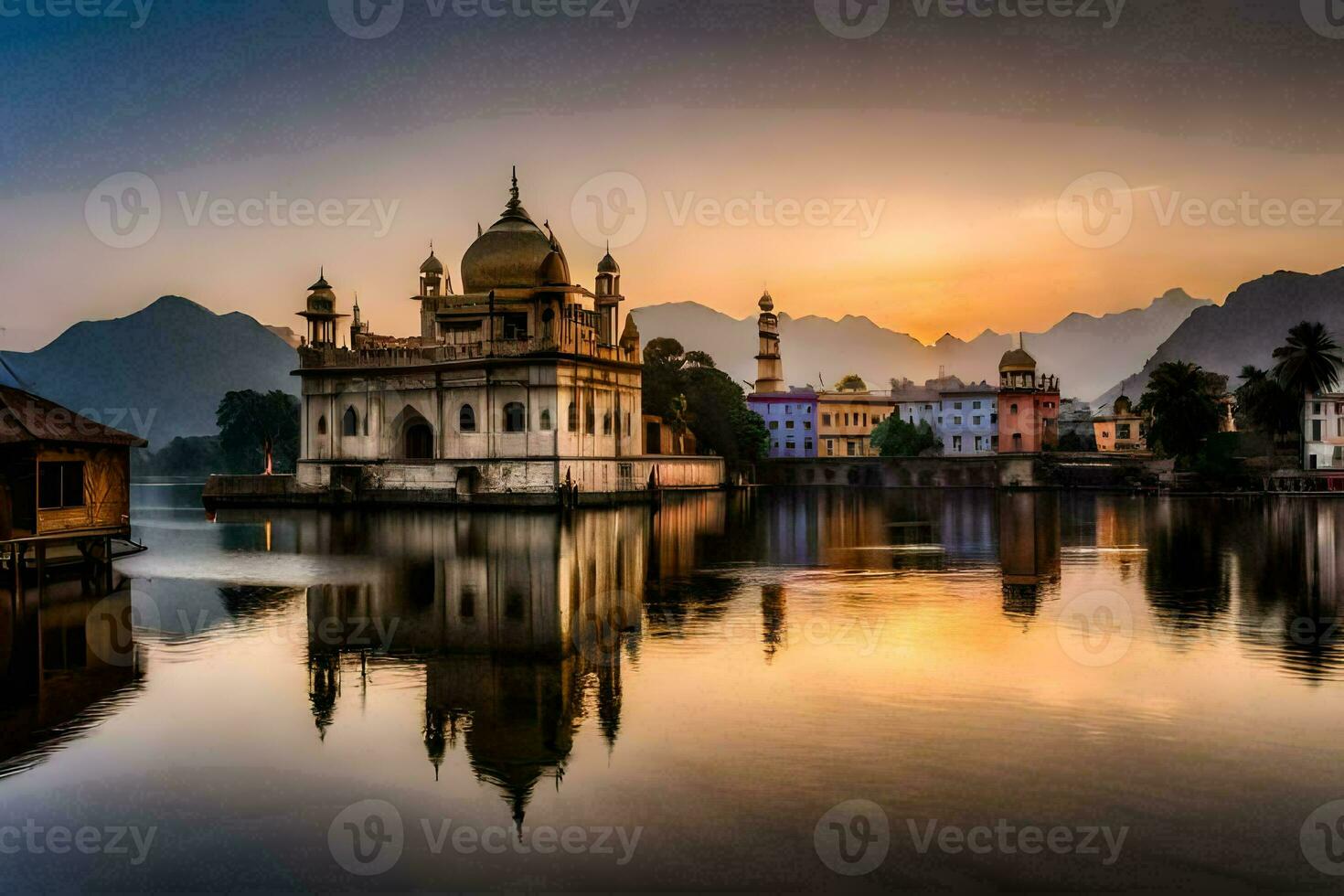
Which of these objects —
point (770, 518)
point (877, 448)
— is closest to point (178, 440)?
point (877, 448)

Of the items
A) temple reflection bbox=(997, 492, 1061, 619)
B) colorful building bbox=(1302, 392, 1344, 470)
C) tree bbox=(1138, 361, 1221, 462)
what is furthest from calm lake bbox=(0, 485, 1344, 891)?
colorful building bbox=(1302, 392, 1344, 470)

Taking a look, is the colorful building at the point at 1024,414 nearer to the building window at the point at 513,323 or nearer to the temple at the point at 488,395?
the temple at the point at 488,395

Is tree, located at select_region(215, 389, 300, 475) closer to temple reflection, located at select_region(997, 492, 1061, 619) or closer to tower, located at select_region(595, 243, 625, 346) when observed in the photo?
tower, located at select_region(595, 243, 625, 346)

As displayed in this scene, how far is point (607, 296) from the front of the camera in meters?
67.2

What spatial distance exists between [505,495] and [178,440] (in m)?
124

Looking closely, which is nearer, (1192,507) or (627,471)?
(1192,507)

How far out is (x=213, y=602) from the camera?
21.3 m

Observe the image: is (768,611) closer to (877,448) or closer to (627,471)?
(627,471)
